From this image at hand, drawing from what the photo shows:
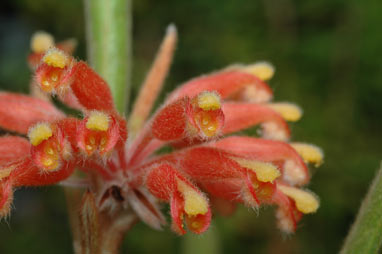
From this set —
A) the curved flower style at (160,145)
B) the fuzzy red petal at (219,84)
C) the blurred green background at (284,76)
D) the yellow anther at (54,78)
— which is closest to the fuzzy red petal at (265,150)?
the curved flower style at (160,145)

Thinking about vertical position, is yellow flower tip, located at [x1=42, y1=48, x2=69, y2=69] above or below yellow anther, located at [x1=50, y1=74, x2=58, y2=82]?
above

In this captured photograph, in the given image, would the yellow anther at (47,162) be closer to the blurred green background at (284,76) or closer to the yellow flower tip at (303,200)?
the yellow flower tip at (303,200)

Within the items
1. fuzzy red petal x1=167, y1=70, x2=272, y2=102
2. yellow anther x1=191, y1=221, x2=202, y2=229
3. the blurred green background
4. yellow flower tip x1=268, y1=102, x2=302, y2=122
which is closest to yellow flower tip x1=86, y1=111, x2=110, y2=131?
yellow anther x1=191, y1=221, x2=202, y2=229

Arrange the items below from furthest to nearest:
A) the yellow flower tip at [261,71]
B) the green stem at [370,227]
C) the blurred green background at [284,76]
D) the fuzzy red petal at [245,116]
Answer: the blurred green background at [284,76], the yellow flower tip at [261,71], the fuzzy red petal at [245,116], the green stem at [370,227]

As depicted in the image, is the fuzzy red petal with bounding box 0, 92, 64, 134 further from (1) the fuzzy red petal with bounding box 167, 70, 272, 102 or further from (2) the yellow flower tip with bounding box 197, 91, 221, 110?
(2) the yellow flower tip with bounding box 197, 91, 221, 110

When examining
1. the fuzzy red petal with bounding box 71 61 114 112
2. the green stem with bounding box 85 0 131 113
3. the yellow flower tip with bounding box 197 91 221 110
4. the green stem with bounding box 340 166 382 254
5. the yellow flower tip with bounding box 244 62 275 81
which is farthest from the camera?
the green stem with bounding box 85 0 131 113

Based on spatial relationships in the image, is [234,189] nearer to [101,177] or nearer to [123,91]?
[101,177]

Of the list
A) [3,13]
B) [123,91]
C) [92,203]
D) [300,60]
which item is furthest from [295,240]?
[3,13]
